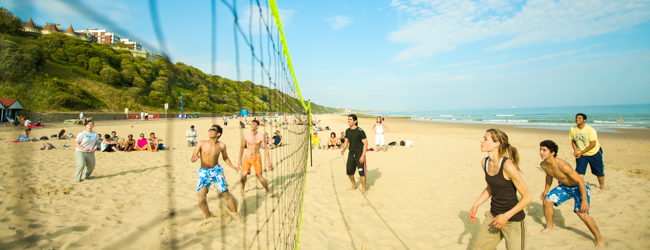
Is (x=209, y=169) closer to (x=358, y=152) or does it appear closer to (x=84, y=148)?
(x=358, y=152)

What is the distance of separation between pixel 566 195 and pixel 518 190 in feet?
5.00

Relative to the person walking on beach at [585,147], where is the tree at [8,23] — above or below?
above

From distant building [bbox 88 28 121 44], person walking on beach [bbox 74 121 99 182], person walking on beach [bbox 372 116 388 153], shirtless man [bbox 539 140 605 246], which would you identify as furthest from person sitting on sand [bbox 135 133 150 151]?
shirtless man [bbox 539 140 605 246]

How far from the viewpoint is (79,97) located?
1481 centimetres

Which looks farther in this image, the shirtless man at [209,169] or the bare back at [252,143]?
the bare back at [252,143]

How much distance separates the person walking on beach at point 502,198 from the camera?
205 cm

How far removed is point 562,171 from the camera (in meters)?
2.77

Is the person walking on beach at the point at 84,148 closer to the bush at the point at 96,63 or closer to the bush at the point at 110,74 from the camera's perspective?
the bush at the point at 110,74

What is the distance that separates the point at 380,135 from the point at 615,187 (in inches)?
213

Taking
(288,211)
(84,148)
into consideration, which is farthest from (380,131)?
(84,148)

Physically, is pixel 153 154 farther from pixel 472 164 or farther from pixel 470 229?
pixel 472 164

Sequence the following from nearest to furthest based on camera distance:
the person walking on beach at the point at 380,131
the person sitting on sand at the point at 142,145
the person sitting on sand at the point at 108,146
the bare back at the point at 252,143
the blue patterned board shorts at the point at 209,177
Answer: the blue patterned board shorts at the point at 209,177 < the bare back at the point at 252,143 < the person sitting on sand at the point at 108,146 < the person walking on beach at the point at 380,131 < the person sitting on sand at the point at 142,145

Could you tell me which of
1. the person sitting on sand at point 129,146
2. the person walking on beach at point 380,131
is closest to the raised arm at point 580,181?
the person walking on beach at point 380,131

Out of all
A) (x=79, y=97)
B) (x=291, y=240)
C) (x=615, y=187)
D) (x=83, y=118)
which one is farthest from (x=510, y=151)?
(x=83, y=118)
